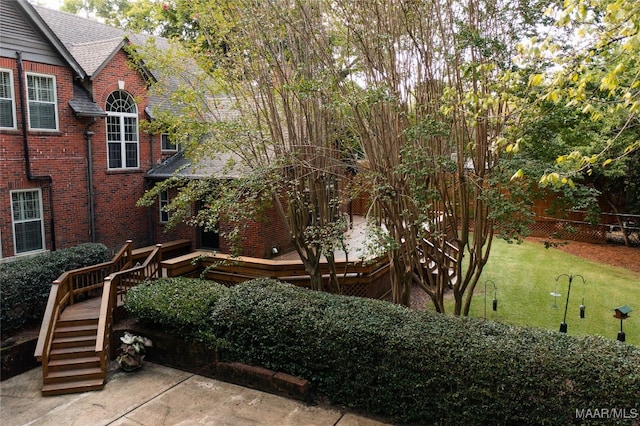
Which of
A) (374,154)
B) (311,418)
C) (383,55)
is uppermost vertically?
(383,55)

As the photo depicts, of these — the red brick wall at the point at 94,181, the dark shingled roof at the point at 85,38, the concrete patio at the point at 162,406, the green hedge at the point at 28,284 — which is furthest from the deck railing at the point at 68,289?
the dark shingled roof at the point at 85,38

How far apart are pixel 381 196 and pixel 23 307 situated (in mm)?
7623

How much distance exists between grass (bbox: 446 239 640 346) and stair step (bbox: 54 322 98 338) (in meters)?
7.76

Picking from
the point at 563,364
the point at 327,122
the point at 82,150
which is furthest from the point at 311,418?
the point at 82,150

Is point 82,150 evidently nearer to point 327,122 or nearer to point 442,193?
point 327,122

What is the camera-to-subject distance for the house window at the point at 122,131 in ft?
44.5

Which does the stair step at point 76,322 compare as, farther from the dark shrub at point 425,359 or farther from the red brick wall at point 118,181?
the red brick wall at point 118,181

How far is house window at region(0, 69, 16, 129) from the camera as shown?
422 inches

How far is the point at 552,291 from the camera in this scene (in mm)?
11945

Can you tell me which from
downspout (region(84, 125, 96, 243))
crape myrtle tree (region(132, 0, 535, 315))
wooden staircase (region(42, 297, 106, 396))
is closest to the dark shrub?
crape myrtle tree (region(132, 0, 535, 315))

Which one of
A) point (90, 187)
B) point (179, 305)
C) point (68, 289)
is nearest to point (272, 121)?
point (179, 305)

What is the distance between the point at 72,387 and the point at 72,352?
83 centimetres

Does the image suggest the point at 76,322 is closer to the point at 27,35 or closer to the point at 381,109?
the point at 381,109

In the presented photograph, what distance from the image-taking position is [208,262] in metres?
11.1
